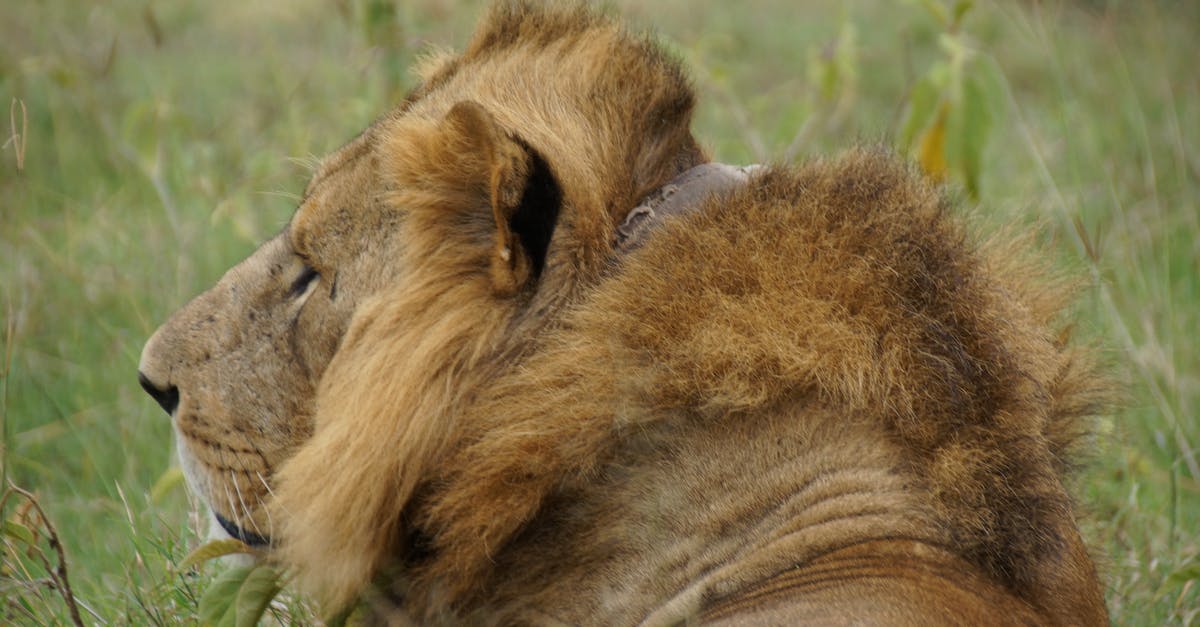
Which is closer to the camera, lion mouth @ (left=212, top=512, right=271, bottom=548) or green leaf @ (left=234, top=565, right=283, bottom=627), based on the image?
green leaf @ (left=234, top=565, right=283, bottom=627)

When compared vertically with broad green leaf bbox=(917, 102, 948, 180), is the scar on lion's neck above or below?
below

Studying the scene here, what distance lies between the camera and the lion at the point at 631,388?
2.14m

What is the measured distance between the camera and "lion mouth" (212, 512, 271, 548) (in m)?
2.68

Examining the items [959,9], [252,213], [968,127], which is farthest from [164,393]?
[252,213]

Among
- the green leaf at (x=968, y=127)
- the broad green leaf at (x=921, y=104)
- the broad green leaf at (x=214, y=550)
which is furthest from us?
the broad green leaf at (x=921, y=104)

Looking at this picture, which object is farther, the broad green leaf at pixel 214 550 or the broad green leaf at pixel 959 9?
the broad green leaf at pixel 959 9

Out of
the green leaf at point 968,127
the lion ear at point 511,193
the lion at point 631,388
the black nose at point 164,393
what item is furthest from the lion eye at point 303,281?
the green leaf at point 968,127

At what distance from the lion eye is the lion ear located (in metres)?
0.49

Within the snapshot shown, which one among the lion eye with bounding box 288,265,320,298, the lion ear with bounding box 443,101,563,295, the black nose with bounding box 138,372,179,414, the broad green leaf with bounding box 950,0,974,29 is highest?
the broad green leaf with bounding box 950,0,974,29

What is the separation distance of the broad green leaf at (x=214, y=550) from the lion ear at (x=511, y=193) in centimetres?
74

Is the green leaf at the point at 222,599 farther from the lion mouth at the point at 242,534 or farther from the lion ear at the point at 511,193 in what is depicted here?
the lion ear at the point at 511,193

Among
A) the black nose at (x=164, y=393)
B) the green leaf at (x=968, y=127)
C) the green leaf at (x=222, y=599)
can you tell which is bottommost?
the green leaf at (x=222, y=599)

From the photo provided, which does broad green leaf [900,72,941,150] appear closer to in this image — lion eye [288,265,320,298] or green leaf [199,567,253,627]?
lion eye [288,265,320,298]

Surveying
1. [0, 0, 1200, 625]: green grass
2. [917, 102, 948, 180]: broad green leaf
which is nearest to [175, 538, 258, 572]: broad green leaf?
[0, 0, 1200, 625]: green grass
